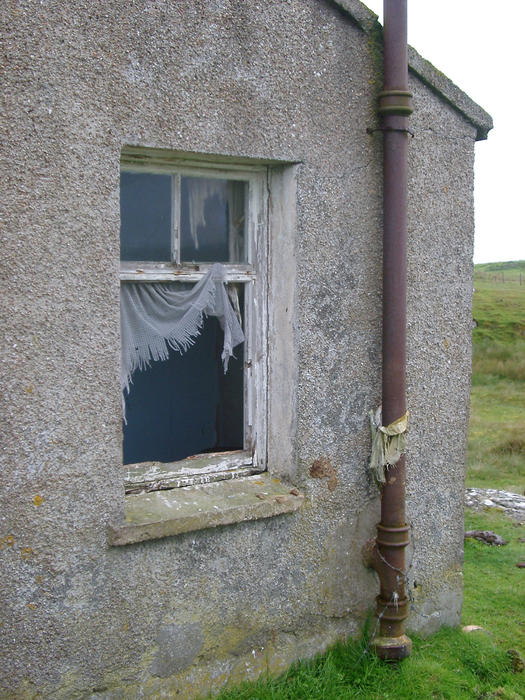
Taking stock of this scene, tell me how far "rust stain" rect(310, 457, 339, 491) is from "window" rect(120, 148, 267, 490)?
0.31 meters

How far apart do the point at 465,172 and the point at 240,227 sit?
5.34 feet

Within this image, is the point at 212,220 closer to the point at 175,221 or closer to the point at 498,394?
the point at 175,221

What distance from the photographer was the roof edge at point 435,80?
161 inches

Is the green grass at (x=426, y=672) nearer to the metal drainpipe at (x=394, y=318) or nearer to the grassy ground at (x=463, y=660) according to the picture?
the grassy ground at (x=463, y=660)

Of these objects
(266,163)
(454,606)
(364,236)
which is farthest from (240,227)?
(454,606)

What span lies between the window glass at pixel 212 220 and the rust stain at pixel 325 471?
124 cm

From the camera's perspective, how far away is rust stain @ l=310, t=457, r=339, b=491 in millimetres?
4160

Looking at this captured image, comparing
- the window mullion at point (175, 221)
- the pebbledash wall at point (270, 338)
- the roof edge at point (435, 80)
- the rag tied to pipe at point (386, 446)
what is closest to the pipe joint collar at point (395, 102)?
the pebbledash wall at point (270, 338)

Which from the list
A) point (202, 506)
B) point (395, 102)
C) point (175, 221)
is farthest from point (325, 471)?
point (395, 102)

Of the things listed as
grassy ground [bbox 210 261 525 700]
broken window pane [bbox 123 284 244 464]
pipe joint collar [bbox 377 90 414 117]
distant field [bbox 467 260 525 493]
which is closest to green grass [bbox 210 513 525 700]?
grassy ground [bbox 210 261 525 700]

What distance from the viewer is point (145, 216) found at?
385cm

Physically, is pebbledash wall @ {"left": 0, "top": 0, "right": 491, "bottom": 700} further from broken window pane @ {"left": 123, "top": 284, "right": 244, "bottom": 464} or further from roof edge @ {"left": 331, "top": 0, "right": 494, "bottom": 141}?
broken window pane @ {"left": 123, "top": 284, "right": 244, "bottom": 464}

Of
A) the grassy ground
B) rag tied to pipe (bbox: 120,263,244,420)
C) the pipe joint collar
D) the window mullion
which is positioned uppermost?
the pipe joint collar

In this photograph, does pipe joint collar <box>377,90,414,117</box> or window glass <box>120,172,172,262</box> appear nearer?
window glass <box>120,172,172,262</box>
